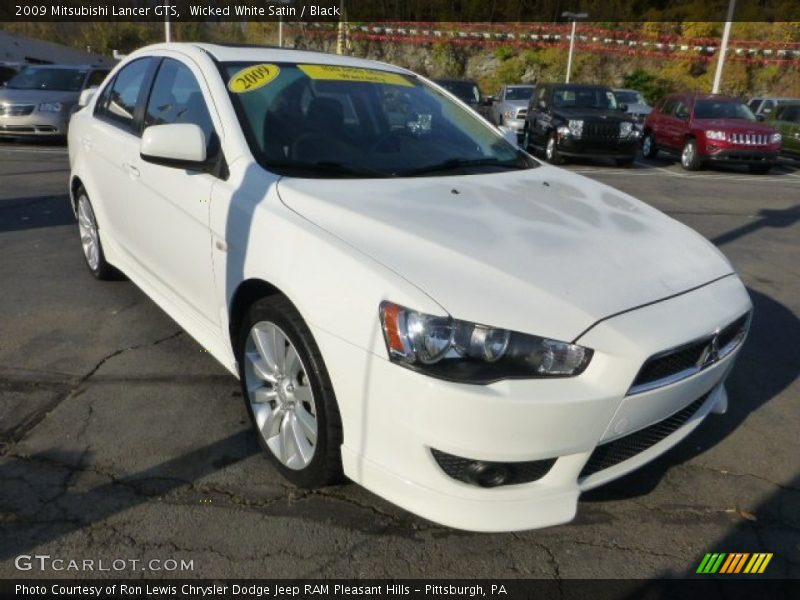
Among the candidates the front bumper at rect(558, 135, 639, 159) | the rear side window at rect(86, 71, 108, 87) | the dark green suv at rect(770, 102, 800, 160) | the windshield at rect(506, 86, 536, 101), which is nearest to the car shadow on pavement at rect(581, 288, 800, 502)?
the front bumper at rect(558, 135, 639, 159)

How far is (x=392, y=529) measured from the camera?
8.11 feet

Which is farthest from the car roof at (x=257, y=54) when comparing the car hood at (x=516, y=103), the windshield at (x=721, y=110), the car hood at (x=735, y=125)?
the car hood at (x=516, y=103)

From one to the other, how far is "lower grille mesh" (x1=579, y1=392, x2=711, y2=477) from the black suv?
38.1 ft

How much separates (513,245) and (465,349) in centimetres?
56

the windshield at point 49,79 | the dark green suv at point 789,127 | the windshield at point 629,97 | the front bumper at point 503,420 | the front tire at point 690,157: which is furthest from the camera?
the windshield at point 629,97

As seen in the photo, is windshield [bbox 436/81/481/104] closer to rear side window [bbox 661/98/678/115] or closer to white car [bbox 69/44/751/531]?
rear side window [bbox 661/98/678/115]

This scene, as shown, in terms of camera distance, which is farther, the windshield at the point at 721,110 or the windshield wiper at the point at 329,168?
the windshield at the point at 721,110

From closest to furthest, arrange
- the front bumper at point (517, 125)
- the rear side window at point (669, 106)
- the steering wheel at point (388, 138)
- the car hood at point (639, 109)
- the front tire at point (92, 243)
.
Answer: the steering wheel at point (388, 138) < the front tire at point (92, 243) < the rear side window at point (669, 106) < the front bumper at point (517, 125) < the car hood at point (639, 109)

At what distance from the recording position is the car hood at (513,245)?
212 cm

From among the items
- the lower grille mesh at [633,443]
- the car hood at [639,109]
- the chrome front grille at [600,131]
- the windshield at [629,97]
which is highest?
the windshield at [629,97]

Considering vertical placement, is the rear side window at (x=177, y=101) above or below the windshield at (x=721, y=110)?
above

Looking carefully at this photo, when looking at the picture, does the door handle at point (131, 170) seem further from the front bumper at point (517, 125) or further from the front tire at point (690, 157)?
the front bumper at point (517, 125)

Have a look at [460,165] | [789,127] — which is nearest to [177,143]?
[460,165]

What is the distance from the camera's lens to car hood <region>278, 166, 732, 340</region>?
212cm
